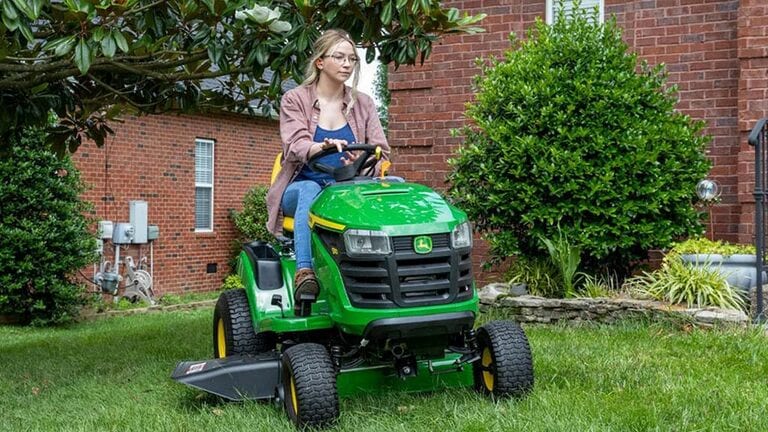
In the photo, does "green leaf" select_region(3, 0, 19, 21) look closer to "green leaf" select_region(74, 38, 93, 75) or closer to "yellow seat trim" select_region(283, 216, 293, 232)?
"green leaf" select_region(74, 38, 93, 75)

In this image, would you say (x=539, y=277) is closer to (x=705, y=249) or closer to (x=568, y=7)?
(x=705, y=249)

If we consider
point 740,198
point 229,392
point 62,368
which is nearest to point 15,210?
point 62,368

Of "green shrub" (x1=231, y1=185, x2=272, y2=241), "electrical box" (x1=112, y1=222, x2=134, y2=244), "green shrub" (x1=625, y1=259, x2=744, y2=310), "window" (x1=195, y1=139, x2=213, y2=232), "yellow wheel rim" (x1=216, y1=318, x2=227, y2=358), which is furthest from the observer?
"green shrub" (x1=231, y1=185, x2=272, y2=241)

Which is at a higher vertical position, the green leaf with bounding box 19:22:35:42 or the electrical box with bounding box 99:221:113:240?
the green leaf with bounding box 19:22:35:42

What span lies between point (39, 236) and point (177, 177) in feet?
13.8

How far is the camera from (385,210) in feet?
13.0

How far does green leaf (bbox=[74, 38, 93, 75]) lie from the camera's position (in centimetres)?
424

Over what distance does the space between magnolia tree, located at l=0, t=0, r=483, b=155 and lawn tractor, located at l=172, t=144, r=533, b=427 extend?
897mm

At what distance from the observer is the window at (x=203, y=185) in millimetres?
15266

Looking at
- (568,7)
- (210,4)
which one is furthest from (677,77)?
(210,4)

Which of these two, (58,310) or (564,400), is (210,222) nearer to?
(58,310)

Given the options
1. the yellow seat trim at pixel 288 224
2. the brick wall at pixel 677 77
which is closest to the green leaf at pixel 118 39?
the yellow seat trim at pixel 288 224

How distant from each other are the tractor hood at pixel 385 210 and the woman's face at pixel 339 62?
62cm

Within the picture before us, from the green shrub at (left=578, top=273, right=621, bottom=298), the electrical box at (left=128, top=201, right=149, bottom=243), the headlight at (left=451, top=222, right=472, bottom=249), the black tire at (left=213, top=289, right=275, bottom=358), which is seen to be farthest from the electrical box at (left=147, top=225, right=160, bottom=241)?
the headlight at (left=451, top=222, right=472, bottom=249)
